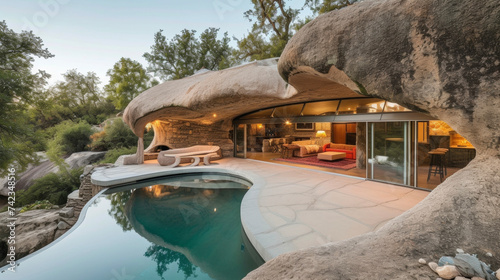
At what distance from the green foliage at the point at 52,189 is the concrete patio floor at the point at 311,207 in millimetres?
4311

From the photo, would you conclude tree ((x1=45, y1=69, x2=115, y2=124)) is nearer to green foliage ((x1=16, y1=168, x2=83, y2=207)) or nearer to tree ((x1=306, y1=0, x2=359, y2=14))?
green foliage ((x1=16, y1=168, x2=83, y2=207))

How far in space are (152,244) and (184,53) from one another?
23.8 meters

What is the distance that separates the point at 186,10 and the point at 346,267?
12.4 m

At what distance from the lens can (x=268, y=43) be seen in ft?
59.1

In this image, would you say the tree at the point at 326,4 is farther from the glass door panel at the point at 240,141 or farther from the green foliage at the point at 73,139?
the green foliage at the point at 73,139

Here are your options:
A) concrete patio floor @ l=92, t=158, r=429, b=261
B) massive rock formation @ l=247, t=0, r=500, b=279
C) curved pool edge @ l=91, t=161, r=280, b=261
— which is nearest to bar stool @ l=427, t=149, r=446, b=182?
concrete patio floor @ l=92, t=158, r=429, b=261

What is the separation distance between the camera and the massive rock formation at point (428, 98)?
5.21 ft

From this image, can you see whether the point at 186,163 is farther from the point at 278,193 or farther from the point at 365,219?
the point at 365,219

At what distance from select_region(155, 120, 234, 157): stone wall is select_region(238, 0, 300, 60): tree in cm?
830

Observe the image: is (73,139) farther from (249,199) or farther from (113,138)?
(249,199)

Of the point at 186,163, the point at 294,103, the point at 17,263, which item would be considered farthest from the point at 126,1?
the point at 17,263

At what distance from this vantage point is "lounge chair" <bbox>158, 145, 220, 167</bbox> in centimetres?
970

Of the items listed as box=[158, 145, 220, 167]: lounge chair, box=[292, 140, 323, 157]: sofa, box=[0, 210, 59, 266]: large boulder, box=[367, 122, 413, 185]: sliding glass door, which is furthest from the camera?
box=[292, 140, 323, 157]: sofa

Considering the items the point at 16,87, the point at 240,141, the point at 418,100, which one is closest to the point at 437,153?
the point at 418,100
